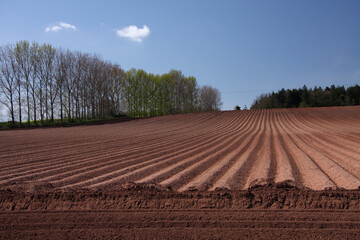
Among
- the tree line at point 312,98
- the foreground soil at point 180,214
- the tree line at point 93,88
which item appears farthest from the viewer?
the tree line at point 312,98

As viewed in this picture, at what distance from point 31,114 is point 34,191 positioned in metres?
33.6

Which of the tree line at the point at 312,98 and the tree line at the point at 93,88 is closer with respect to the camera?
the tree line at the point at 93,88

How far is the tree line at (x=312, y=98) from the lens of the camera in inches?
2336

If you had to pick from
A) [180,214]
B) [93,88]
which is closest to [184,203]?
[180,214]

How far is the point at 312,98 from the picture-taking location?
197 ft

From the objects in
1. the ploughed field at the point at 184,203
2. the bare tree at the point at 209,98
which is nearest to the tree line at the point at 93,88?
the bare tree at the point at 209,98

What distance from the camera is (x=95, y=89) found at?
131 feet

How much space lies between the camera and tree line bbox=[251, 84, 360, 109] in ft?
195

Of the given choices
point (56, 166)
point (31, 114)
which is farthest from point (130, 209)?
point (31, 114)

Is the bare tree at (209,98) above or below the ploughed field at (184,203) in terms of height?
above

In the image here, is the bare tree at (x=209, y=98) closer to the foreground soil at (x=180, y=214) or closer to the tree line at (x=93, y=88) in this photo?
the tree line at (x=93, y=88)

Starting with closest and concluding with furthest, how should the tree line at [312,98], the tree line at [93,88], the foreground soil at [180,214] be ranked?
1. the foreground soil at [180,214]
2. the tree line at [93,88]
3. the tree line at [312,98]

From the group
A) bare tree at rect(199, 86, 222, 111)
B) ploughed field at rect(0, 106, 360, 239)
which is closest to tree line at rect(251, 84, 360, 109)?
bare tree at rect(199, 86, 222, 111)

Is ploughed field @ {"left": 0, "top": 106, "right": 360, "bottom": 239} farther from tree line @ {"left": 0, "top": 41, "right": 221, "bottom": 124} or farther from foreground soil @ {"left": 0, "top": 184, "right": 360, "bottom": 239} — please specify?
tree line @ {"left": 0, "top": 41, "right": 221, "bottom": 124}
